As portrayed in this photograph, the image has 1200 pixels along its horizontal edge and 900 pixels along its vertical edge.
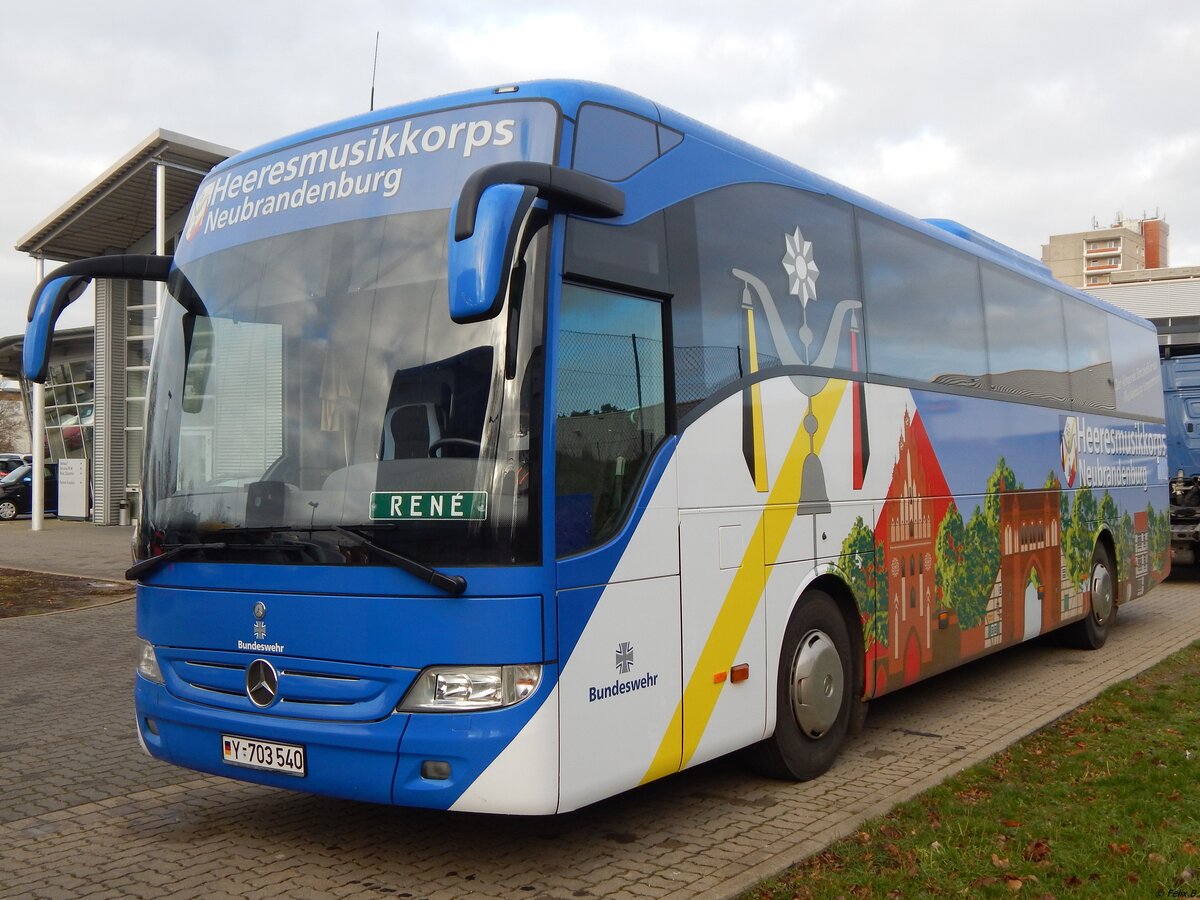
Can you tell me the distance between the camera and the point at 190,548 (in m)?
5.42

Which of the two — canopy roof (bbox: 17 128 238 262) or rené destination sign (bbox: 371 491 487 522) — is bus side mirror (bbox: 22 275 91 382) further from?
canopy roof (bbox: 17 128 238 262)

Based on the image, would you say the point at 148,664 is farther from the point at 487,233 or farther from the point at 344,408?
the point at 487,233

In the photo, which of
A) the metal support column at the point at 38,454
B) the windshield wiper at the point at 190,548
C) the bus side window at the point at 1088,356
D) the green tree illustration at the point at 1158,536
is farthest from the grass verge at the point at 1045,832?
the metal support column at the point at 38,454

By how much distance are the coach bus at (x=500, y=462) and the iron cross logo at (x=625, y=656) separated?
1 centimetres

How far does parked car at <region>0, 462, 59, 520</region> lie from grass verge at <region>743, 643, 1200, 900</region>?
35768 mm

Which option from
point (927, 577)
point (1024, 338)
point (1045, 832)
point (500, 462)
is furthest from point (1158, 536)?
point (500, 462)

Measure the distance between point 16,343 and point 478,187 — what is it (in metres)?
37.2

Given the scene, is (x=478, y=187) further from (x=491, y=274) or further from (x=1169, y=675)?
(x=1169, y=675)

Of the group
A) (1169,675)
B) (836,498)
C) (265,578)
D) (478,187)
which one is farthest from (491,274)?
(1169,675)

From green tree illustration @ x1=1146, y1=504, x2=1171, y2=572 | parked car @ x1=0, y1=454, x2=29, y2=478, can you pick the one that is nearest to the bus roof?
green tree illustration @ x1=1146, y1=504, x2=1171, y2=572

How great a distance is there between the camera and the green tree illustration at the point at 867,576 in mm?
7172

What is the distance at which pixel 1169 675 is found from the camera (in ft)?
32.6

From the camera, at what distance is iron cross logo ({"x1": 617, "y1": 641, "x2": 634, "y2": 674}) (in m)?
5.12

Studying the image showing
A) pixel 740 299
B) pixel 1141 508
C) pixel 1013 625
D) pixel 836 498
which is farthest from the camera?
pixel 1141 508
